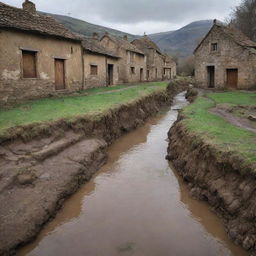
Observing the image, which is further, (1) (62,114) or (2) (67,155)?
(1) (62,114)

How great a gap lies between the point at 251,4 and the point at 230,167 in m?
37.6

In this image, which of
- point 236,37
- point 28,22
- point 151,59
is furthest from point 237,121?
point 151,59

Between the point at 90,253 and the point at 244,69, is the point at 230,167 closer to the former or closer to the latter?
the point at 90,253

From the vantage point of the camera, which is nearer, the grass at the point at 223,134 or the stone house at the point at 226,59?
the grass at the point at 223,134

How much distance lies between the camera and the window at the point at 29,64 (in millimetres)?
16656

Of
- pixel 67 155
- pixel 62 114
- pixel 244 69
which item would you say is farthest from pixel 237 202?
pixel 244 69

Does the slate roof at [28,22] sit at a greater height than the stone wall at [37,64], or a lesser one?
greater

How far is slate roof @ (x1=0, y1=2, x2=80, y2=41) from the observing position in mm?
15504

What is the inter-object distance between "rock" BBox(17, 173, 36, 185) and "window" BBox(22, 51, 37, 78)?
33.0 feet

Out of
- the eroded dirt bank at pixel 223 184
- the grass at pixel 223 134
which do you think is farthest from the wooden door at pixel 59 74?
the eroded dirt bank at pixel 223 184

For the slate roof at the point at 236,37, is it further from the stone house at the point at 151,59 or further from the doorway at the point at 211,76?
the stone house at the point at 151,59

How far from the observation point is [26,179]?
806 cm

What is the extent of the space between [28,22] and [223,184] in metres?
15.0

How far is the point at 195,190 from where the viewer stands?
899cm
